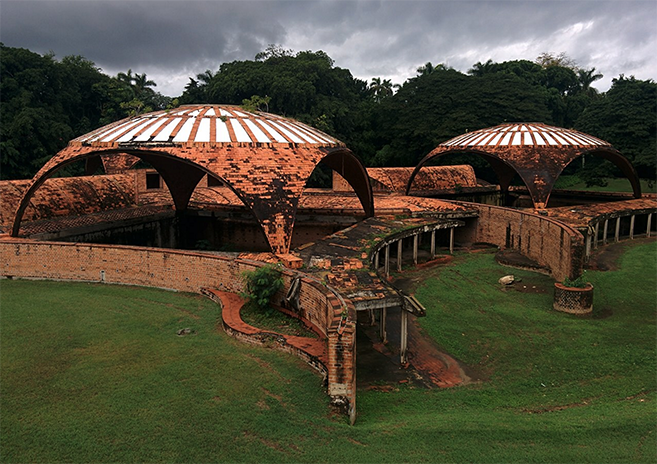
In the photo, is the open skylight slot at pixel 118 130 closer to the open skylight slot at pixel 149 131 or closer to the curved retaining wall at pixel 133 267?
the open skylight slot at pixel 149 131

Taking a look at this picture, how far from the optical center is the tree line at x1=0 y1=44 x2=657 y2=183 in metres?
30.7

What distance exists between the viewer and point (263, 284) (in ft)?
35.9

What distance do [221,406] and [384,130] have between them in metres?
36.1

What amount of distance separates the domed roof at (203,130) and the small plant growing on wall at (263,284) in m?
5.65

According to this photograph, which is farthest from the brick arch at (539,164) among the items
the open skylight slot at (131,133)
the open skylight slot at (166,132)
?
the open skylight slot at (131,133)

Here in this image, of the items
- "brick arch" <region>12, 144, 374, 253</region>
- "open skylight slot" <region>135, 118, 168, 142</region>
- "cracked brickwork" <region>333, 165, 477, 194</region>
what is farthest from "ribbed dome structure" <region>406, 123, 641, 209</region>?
"open skylight slot" <region>135, 118, 168, 142</region>

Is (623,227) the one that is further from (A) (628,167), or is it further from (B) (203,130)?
(B) (203,130)

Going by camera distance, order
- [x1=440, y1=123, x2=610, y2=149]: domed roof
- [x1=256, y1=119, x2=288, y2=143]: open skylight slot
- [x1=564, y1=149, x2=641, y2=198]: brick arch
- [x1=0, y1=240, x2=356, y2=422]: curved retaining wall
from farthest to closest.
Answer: [x1=564, y1=149, x2=641, y2=198]: brick arch
[x1=440, y1=123, x2=610, y2=149]: domed roof
[x1=256, y1=119, x2=288, y2=143]: open skylight slot
[x1=0, y1=240, x2=356, y2=422]: curved retaining wall

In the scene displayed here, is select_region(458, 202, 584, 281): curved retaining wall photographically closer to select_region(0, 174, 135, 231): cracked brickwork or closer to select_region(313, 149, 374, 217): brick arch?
select_region(313, 149, 374, 217): brick arch

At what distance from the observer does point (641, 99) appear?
110 ft

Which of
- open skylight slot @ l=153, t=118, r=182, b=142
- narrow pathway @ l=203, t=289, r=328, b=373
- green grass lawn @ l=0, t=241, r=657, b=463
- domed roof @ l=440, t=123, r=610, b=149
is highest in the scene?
domed roof @ l=440, t=123, r=610, b=149

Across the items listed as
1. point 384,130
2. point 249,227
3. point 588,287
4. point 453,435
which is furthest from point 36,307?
point 384,130

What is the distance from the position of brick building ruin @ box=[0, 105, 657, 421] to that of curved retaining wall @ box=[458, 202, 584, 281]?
0.06m

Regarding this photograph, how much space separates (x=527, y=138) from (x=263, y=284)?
18.7 meters
